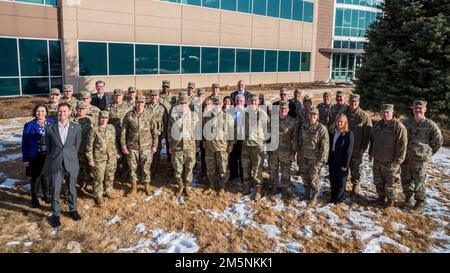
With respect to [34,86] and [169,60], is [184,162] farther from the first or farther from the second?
[169,60]

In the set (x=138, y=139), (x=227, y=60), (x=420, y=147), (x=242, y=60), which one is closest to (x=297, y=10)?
(x=242, y=60)

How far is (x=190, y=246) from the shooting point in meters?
4.96

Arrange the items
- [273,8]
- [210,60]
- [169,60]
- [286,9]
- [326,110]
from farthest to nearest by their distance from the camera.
→ [286,9] → [273,8] → [210,60] → [169,60] → [326,110]

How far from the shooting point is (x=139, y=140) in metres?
6.42

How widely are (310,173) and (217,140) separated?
70.8 inches

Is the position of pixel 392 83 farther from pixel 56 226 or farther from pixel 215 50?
pixel 215 50

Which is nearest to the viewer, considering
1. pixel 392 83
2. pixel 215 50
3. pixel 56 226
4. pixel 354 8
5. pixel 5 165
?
pixel 56 226

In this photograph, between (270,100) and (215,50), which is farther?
(215,50)

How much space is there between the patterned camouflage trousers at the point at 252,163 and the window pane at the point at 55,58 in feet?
42.0

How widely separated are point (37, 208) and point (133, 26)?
1368 cm

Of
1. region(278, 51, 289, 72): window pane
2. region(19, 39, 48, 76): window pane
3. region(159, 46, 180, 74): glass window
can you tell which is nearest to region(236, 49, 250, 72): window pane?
region(278, 51, 289, 72): window pane

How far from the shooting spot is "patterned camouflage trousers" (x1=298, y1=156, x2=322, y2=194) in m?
6.34

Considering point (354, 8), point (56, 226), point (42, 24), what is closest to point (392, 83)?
point (56, 226)

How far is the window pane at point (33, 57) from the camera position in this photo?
49.9 ft
